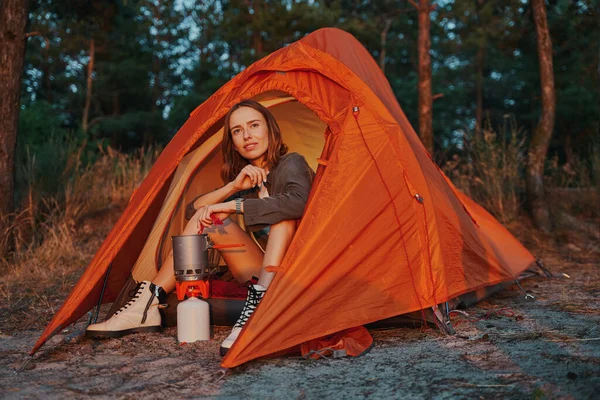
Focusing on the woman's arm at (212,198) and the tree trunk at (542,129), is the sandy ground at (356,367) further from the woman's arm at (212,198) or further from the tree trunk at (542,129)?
the tree trunk at (542,129)

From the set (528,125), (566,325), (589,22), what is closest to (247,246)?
(566,325)

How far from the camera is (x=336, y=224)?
3084 mm

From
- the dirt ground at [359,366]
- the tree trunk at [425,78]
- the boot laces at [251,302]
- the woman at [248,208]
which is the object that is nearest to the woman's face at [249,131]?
the woman at [248,208]

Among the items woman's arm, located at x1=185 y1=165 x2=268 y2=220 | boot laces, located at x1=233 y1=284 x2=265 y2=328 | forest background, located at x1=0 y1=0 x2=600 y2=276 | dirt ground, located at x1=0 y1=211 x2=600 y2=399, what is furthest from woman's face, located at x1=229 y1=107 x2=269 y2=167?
forest background, located at x1=0 y1=0 x2=600 y2=276

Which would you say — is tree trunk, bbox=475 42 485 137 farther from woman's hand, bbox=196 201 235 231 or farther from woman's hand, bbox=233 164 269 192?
woman's hand, bbox=196 201 235 231

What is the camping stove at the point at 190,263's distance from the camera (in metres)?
3.08

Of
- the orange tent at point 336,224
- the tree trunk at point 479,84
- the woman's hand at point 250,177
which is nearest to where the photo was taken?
the orange tent at point 336,224

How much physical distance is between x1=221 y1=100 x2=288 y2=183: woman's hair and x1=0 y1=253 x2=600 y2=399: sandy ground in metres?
0.96

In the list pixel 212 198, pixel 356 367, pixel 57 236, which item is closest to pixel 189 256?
pixel 212 198

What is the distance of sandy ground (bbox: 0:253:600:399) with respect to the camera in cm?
236

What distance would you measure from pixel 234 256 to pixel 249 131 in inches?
29.1

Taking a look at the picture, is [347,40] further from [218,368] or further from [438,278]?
[218,368]

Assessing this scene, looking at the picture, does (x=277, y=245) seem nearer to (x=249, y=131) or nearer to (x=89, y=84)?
(x=249, y=131)

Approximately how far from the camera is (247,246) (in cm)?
364
